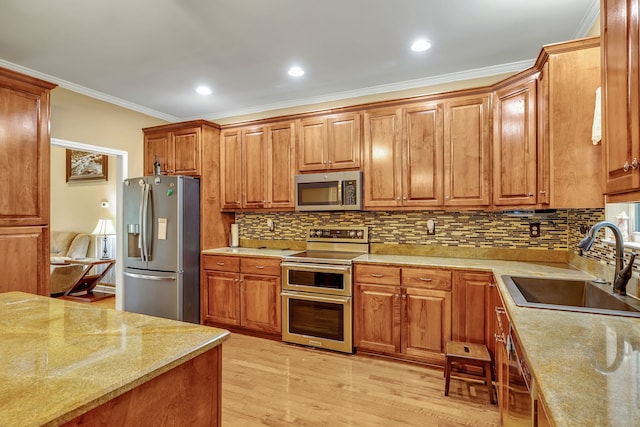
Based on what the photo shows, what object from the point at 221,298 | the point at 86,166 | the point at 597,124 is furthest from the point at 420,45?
the point at 86,166

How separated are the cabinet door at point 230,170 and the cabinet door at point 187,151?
296 mm

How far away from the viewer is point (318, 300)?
10.4 ft

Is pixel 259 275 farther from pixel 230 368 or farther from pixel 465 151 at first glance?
pixel 465 151

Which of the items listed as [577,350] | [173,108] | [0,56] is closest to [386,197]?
[577,350]

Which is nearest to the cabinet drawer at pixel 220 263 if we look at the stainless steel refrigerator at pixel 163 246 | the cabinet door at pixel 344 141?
the stainless steel refrigerator at pixel 163 246

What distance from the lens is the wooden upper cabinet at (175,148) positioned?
12.8 feet

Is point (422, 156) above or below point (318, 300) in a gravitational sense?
above

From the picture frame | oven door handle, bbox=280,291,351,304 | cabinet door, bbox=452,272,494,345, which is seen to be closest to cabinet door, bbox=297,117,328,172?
oven door handle, bbox=280,291,351,304

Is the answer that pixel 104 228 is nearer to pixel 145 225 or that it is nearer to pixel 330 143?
pixel 145 225

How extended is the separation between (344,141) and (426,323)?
187 centimetres

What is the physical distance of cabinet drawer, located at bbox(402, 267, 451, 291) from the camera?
108 inches

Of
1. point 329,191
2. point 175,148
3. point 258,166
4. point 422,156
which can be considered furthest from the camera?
point 175,148

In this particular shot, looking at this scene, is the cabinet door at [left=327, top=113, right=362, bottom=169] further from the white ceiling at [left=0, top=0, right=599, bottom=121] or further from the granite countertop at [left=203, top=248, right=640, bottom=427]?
the granite countertop at [left=203, top=248, right=640, bottom=427]

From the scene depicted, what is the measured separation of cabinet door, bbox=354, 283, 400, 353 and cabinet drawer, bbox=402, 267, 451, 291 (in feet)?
0.45
